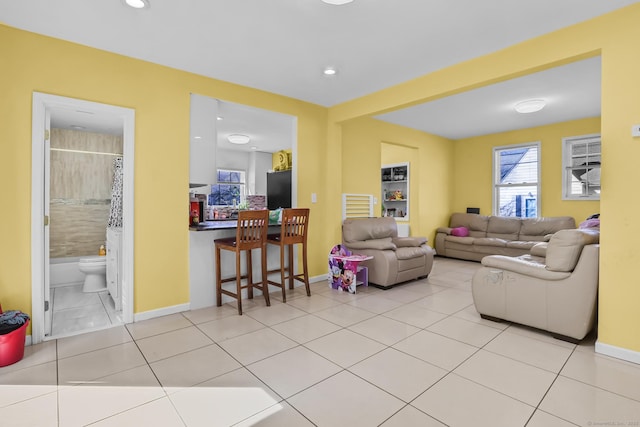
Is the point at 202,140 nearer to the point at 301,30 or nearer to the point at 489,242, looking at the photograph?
the point at 301,30

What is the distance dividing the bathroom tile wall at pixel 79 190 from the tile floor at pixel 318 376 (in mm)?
2681

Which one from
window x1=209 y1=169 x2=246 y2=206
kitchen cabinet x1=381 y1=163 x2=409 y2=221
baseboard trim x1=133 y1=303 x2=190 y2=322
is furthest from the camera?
window x1=209 y1=169 x2=246 y2=206

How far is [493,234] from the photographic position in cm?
625

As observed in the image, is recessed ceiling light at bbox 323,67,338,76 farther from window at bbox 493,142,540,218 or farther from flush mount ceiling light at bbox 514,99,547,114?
window at bbox 493,142,540,218

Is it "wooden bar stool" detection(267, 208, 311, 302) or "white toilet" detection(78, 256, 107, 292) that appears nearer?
"wooden bar stool" detection(267, 208, 311, 302)

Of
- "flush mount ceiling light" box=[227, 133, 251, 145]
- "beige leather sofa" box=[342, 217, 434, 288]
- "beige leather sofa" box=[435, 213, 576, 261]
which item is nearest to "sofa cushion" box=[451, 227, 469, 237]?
"beige leather sofa" box=[435, 213, 576, 261]

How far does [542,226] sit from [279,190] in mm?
4697

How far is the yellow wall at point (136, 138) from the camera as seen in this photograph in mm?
2527

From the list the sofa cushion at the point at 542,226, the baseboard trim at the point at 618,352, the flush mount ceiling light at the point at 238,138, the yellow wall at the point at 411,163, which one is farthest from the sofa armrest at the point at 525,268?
the flush mount ceiling light at the point at 238,138

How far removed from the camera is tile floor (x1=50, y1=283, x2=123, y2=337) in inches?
117

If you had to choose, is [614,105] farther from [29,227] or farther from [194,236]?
[29,227]

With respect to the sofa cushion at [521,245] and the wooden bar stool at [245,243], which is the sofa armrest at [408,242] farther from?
the wooden bar stool at [245,243]

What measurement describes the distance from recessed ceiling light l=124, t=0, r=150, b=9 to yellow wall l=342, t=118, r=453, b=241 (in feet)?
10.6

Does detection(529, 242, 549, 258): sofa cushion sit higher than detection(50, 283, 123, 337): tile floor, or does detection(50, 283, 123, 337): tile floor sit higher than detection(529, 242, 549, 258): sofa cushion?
detection(529, 242, 549, 258): sofa cushion
